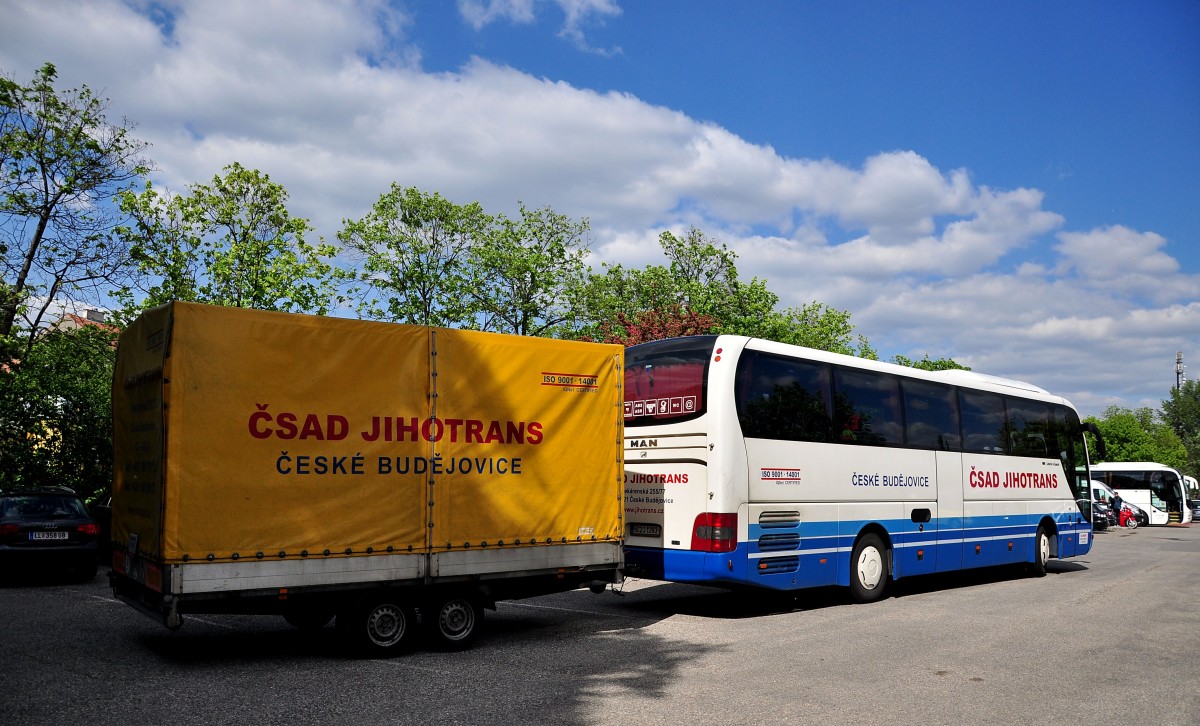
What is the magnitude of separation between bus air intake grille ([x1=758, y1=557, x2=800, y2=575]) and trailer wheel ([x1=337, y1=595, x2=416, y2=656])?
4.36 meters

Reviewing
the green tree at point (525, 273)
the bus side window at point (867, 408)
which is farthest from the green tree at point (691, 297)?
the bus side window at point (867, 408)

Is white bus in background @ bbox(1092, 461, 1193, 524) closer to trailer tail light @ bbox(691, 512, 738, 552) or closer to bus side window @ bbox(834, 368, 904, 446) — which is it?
bus side window @ bbox(834, 368, 904, 446)

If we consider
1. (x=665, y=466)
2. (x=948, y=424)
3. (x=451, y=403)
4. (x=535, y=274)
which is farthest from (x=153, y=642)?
(x=535, y=274)

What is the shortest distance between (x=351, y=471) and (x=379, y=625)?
4.70 feet

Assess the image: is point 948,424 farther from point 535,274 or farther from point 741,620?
point 535,274

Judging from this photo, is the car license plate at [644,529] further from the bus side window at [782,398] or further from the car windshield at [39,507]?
the car windshield at [39,507]

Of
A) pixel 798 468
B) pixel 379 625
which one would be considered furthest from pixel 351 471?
pixel 798 468

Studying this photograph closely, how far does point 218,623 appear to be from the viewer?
9.86m

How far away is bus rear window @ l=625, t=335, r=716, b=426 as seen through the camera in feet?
35.2

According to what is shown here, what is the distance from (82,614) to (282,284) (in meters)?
18.9

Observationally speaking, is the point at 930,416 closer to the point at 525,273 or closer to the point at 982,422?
the point at 982,422

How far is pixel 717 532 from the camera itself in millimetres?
10250

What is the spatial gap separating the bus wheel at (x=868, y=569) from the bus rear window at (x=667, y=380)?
338 cm

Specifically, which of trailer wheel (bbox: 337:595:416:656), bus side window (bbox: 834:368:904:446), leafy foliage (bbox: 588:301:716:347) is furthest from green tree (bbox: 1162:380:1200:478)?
trailer wheel (bbox: 337:595:416:656)
